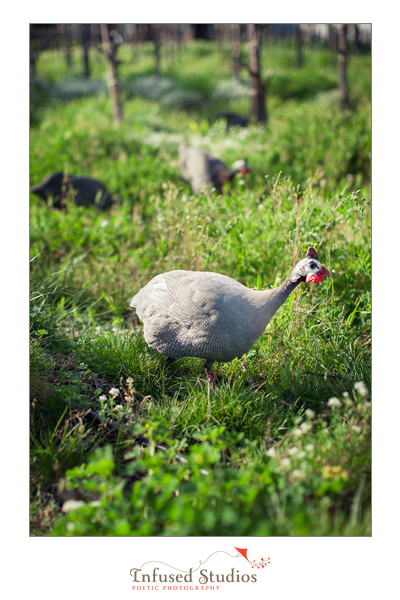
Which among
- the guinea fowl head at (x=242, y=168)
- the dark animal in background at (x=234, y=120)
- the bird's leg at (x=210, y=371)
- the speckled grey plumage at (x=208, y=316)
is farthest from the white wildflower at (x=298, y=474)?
the dark animal in background at (x=234, y=120)

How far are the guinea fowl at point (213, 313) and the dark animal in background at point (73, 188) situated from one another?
3306 millimetres

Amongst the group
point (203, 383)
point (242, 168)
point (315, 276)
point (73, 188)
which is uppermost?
point (242, 168)

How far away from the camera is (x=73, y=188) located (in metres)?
5.44

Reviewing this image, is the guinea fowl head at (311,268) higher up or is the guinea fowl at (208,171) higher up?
the guinea fowl at (208,171)

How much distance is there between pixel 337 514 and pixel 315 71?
46.0 feet

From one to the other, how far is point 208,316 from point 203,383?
615 mm

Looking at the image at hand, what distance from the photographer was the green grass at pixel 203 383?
1.76m

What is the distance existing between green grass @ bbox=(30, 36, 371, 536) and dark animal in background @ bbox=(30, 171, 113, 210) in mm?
255

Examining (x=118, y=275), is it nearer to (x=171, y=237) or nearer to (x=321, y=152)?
(x=171, y=237)

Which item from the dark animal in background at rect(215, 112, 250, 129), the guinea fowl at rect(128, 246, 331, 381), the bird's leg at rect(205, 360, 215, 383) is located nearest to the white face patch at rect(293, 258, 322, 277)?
the guinea fowl at rect(128, 246, 331, 381)

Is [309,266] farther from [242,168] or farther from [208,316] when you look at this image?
[242,168]
